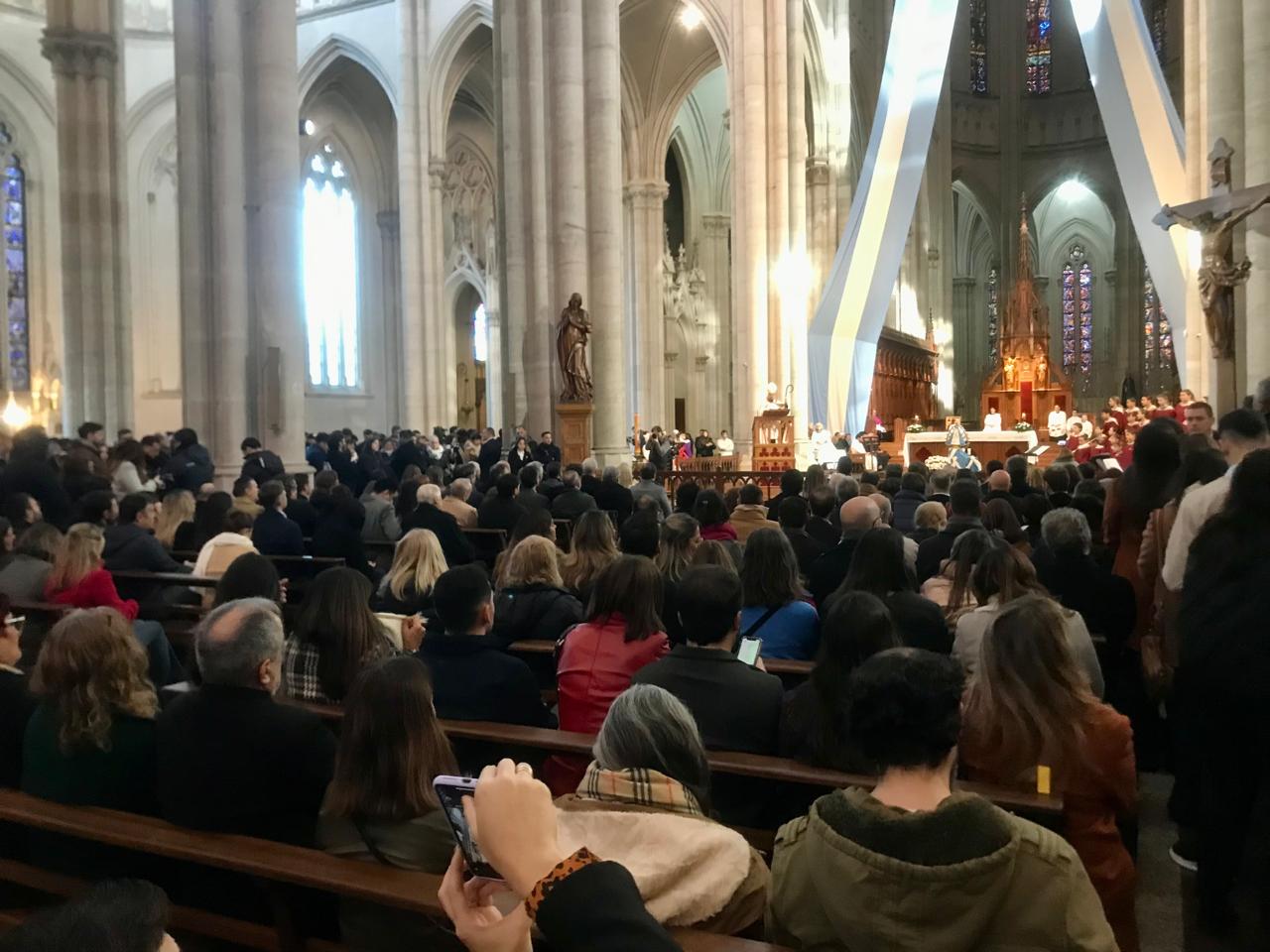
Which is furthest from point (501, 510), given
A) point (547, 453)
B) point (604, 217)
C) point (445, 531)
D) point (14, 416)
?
point (14, 416)

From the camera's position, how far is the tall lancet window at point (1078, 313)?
42312mm

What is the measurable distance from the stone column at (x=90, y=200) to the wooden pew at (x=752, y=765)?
56.5 ft

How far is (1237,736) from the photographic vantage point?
3395 millimetres

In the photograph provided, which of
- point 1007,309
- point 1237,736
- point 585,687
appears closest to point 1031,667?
point 1237,736

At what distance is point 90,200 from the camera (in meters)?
18.7

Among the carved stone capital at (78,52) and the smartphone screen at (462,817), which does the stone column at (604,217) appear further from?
the smartphone screen at (462,817)

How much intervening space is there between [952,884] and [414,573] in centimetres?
444

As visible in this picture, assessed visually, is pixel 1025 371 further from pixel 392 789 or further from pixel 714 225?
pixel 392 789

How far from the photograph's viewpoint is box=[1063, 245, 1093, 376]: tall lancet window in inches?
1666

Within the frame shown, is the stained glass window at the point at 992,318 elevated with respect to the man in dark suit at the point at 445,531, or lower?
elevated

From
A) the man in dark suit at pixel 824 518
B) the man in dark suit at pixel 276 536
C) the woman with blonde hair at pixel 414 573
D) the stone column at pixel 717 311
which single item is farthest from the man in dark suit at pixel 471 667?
the stone column at pixel 717 311

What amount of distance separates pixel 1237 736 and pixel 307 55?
3097 centimetres

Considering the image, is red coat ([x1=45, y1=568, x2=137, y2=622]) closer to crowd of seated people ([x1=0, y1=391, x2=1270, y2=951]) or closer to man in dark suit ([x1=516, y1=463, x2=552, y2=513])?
crowd of seated people ([x1=0, y1=391, x2=1270, y2=951])

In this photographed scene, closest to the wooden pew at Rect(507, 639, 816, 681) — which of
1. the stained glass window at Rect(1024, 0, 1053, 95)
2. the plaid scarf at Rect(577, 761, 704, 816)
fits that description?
Result: the plaid scarf at Rect(577, 761, 704, 816)
